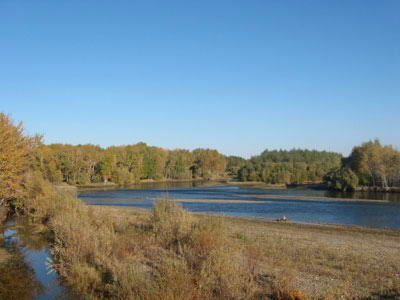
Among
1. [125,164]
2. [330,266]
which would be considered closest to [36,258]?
[330,266]

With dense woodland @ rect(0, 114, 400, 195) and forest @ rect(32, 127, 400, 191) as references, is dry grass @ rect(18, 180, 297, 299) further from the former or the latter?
forest @ rect(32, 127, 400, 191)

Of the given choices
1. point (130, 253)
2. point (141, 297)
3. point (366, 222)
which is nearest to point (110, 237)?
→ point (130, 253)

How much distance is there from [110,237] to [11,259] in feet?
18.4

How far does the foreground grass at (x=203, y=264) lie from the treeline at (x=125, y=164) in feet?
245

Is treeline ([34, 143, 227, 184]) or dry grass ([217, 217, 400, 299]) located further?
treeline ([34, 143, 227, 184])

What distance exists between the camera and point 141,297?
31.3ft

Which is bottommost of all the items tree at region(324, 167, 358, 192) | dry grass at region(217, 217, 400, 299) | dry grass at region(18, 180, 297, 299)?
dry grass at region(217, 217, 400, 299)

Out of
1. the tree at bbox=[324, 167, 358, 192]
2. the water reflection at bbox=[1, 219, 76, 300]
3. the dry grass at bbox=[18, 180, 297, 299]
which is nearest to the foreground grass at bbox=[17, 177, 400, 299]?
the dry grass at bbox=[18, 180, 297, 299]

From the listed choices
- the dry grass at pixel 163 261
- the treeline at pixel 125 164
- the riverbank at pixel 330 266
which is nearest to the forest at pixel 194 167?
the treeline at pixel 125 164

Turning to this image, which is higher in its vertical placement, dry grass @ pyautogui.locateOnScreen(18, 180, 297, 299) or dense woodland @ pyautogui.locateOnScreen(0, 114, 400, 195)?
dense woodland @ pyautogui.locateOnScreen(0, 114, 400, 195)

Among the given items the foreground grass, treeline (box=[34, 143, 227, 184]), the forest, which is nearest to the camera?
the foreground grass

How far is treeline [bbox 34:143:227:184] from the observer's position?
108m

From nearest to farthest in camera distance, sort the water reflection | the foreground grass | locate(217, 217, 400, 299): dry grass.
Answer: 1. the foreground grass
2. locate(217, 217, 400, 299): dry grass
3. the water reflection

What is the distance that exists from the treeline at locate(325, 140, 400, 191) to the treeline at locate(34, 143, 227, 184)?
219 ft
